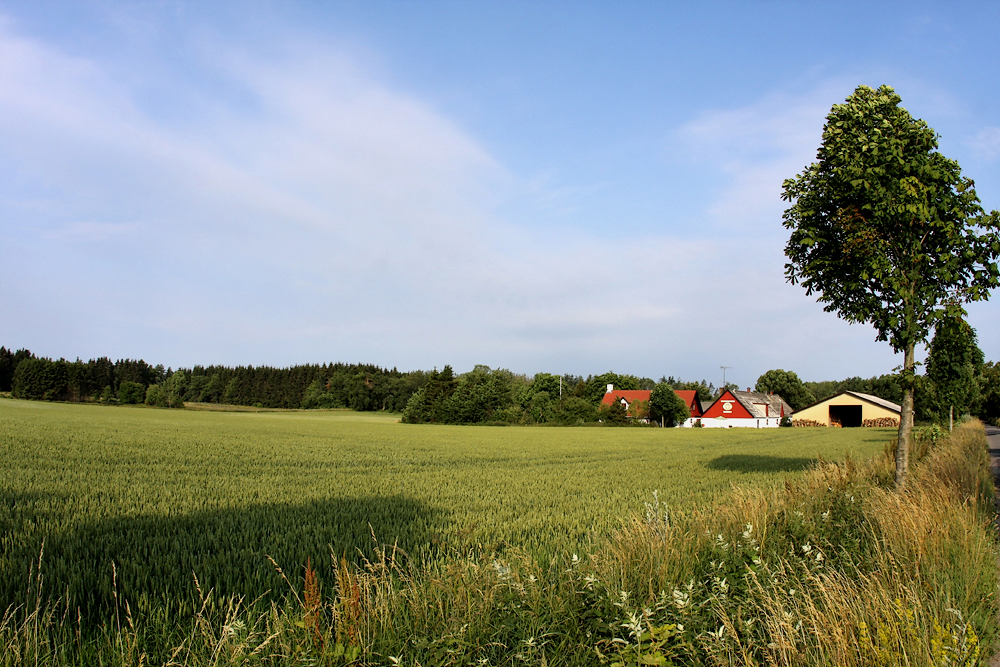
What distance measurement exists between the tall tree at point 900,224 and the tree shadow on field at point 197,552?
9110 millimetres

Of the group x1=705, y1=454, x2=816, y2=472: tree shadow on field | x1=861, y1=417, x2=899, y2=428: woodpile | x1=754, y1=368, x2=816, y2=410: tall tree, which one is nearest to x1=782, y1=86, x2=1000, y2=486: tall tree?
x1=705, y1=454, x2=816, y2=472: tree shadow on field

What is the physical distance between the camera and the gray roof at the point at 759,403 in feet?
307

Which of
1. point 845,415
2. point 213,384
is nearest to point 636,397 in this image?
point 845,415

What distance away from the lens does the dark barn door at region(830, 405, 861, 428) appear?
85.9m

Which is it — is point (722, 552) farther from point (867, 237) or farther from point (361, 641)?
point (867, 237)

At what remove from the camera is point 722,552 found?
5.44 meters

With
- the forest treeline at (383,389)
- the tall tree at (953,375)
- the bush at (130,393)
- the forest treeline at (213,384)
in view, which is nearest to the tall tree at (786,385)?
the forest treeline at (383,389)

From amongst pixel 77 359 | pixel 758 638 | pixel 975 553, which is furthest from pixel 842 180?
pixel 77 359

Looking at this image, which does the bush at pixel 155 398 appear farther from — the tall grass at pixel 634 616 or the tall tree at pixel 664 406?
the tall grass at pixel 634 616

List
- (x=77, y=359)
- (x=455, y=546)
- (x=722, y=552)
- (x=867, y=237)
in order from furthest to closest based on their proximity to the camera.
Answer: (x=77, y=359), (x=867, y=237), (x=455, y=546), (x=722, y=552)

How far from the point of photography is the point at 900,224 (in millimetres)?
10875

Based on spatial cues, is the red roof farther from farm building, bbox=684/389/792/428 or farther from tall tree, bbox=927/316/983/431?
tall tree, bbox=927/316/983/431

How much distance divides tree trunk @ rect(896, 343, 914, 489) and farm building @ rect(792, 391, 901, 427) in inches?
3339

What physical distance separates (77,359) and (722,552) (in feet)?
516
